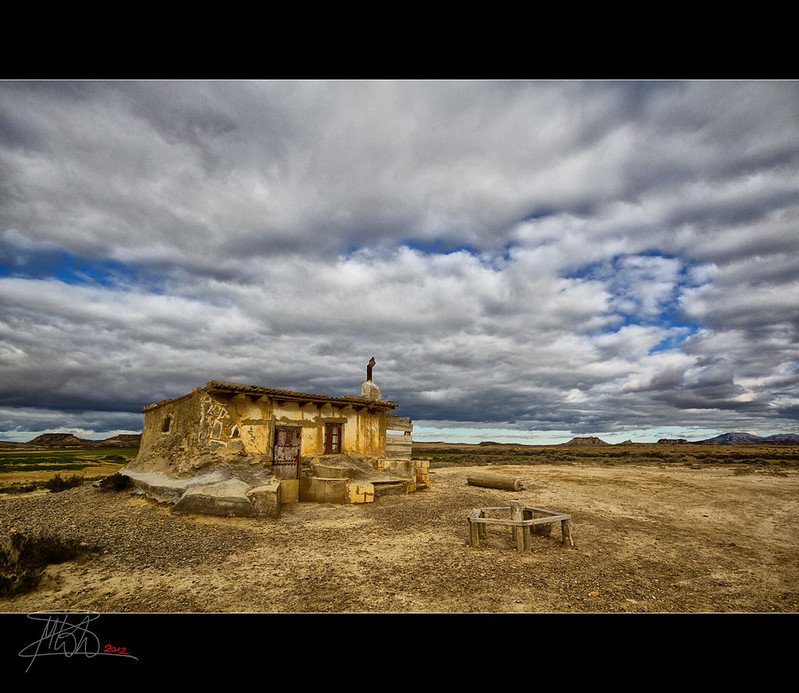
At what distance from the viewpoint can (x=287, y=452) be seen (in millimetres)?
15438

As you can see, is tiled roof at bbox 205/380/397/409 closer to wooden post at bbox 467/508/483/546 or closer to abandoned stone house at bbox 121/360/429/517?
abandoned stone house at bbox 121/360/429/517

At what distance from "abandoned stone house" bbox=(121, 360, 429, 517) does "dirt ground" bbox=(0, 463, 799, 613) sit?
591mm

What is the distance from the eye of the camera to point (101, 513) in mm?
11430

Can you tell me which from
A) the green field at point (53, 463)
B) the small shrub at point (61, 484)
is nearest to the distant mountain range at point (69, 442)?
the green field at point (53, 463)

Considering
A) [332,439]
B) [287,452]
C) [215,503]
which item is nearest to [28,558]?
[215,503]

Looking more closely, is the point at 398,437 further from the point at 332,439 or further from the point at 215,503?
the point at 215,503

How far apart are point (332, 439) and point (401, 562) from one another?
10.00 m

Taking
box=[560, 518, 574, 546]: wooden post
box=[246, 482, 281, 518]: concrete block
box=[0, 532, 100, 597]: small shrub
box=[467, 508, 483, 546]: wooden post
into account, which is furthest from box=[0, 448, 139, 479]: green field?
box=[560, 518, 574, 546]: wooden post

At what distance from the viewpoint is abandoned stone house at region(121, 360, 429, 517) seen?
1180 centimetres
